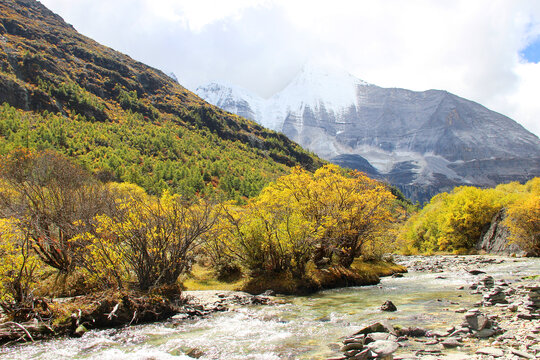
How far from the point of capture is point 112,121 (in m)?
125

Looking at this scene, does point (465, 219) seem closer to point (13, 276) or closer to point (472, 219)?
point (472, 219)

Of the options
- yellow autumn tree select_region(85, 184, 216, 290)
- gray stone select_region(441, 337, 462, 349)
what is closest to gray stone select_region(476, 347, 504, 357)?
gray stone select_region(441, 337, 462, 349)

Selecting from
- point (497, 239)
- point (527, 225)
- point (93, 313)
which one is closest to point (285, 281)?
point (93, 313)

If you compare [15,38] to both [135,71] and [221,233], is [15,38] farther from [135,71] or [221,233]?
[221,233]

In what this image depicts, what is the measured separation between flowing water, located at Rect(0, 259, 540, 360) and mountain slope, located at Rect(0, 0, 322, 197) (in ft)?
175

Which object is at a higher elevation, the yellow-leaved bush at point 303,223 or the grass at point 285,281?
the yellow-leaved bush at point 303,223

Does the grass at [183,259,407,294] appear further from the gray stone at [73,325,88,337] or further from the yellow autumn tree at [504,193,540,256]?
the yellow autumn tree at [504,193,540,256]

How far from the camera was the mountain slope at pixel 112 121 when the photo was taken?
8631cm

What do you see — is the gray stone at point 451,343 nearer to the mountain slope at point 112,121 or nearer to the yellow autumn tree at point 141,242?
the yellow autumn tree at point 141,242

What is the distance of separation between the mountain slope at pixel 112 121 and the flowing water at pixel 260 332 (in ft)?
175

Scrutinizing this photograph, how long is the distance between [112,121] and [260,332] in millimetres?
130550

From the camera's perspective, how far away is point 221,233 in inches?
961

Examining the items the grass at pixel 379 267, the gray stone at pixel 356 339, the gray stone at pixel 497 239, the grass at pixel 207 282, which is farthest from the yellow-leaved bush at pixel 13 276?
the gray stone at pixel 497 239

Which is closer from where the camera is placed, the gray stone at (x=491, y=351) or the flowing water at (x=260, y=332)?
the gray stone at (x=491, y=351)
